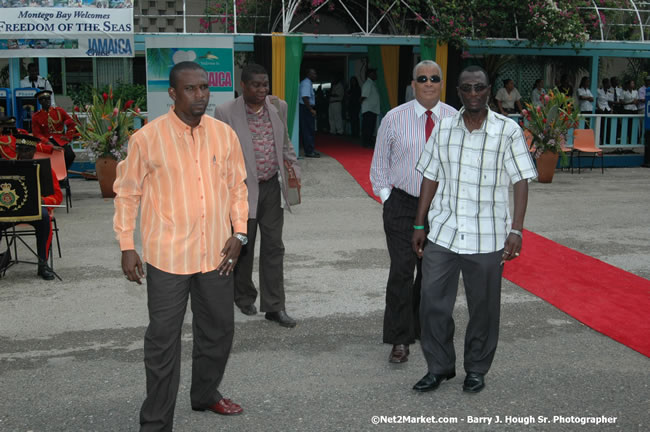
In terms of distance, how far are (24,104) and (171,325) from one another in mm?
12005

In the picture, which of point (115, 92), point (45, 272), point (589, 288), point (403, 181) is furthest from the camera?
point (115, 92)

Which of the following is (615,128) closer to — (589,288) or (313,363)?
(589,288)

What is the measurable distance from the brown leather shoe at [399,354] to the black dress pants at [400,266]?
0.12ft

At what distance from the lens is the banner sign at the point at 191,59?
12.9m

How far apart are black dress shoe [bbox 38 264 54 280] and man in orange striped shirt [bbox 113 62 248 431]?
12.8 ft

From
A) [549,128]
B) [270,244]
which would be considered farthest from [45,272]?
[549,128]

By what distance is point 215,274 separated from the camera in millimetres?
3783

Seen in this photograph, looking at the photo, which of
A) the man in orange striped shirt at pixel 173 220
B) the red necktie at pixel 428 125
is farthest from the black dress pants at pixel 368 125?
the man in orange striped shirt at pixel 173 220

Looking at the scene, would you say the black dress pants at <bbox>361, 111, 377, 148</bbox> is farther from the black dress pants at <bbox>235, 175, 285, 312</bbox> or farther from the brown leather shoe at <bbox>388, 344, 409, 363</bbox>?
the brown leather shoe at <bbox>388, 344, 409, 363</bbox>

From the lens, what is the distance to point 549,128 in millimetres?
14062

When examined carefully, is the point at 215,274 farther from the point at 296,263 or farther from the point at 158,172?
the point at 296,263

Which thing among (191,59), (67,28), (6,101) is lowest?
(6,101)

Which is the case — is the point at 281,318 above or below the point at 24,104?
below

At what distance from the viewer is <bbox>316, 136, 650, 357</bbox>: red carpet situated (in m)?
5.77
